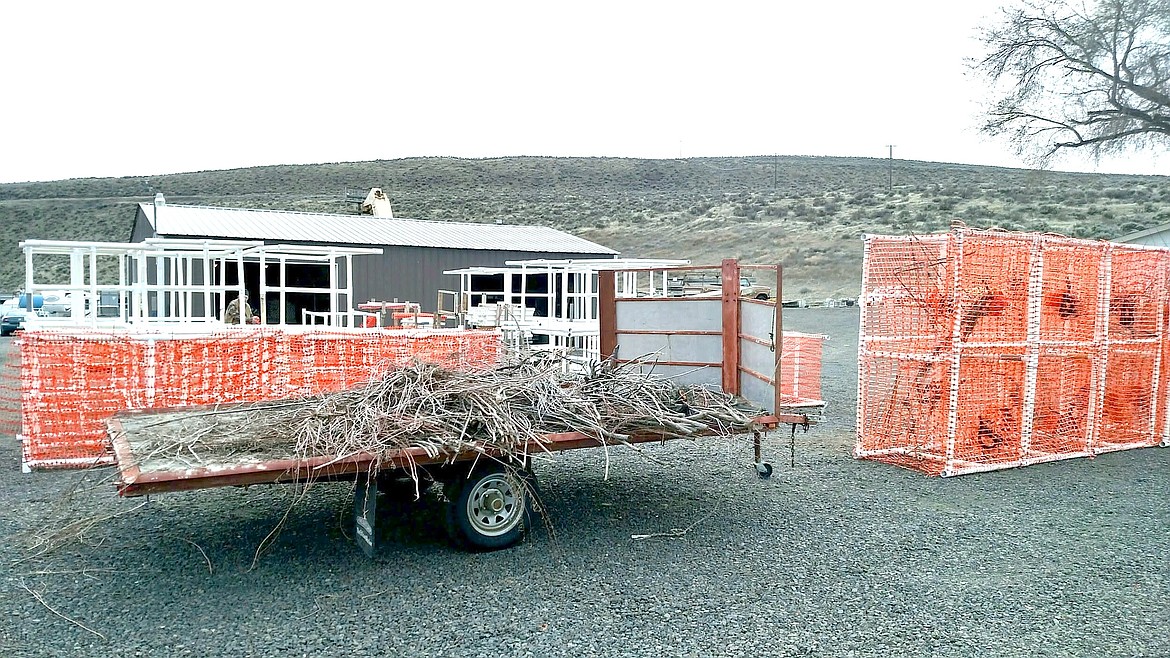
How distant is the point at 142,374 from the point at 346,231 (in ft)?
65.6

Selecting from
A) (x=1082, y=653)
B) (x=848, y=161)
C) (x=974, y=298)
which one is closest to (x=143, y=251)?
(x=974, y=298)

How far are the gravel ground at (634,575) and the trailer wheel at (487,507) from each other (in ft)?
0.37

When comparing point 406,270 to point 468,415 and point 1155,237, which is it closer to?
point 1155,237

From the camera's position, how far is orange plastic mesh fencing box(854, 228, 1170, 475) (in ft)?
27.7

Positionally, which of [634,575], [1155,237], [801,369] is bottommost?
[634,575]

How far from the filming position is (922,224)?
43.1 meters

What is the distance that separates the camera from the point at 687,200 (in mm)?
61031

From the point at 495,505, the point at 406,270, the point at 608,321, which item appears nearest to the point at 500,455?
the point at 495,505

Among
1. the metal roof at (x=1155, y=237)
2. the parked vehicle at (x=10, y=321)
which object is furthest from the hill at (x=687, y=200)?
the parked vehicle at (x=10, y=321)

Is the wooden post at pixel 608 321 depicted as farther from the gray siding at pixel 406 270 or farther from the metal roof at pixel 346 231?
the gray siding at pixel 406 270

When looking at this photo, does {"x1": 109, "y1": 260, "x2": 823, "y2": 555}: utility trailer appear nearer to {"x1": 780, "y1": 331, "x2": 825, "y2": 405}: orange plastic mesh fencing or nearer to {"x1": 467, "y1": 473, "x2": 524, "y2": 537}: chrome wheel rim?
{"x1": 467, "y1": 473, "x2": 524, "y2": 537}: chrome wheel rim

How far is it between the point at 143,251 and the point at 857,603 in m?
9.34

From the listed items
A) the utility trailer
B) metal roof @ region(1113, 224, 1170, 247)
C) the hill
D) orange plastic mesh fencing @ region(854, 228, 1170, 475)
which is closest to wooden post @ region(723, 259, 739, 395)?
the utility trailer

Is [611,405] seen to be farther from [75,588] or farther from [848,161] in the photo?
[848,161]
